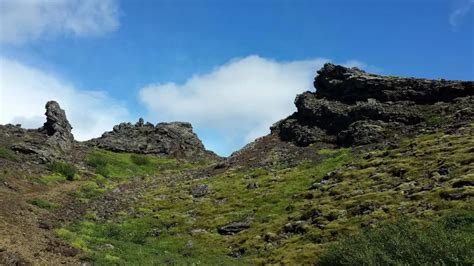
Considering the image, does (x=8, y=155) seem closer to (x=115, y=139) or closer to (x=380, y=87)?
(x=115, y=139)

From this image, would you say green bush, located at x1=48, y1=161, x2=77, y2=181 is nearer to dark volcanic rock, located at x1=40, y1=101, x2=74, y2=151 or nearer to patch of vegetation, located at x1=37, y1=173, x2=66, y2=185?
patch of vegetation, located at x1=37, y1=173, x2=66, y2=185

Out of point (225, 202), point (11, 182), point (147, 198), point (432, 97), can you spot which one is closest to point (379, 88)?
point (432, 97)

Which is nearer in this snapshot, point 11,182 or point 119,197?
point 11,182

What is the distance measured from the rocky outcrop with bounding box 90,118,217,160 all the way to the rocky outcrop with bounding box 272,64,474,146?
32.4 metres

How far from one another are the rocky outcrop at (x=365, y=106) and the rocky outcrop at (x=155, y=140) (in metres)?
32.4

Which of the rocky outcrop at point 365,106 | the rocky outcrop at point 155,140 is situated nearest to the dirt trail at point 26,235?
the rocky outcrop at point 365,106

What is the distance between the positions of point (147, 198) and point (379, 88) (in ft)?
149

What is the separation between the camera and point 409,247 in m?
23.9

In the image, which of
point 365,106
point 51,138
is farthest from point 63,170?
point 365,106

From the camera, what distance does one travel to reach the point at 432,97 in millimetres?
74062

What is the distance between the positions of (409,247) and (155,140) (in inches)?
3806

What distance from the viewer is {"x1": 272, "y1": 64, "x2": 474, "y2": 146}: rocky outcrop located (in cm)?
7019

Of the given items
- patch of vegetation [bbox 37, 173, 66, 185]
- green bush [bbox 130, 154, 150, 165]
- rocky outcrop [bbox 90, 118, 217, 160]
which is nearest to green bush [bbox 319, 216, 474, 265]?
patch of vegetation [bbox 37, 173, 66, 185]

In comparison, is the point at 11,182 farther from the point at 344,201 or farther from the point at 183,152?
the point at 183,152
